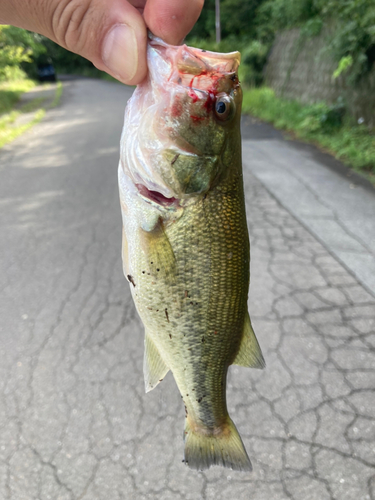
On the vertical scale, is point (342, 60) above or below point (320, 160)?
above

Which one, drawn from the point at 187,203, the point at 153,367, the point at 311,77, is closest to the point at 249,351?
the point at 153,367

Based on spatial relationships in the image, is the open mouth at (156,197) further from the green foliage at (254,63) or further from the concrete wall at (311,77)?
the green foliage at (254,63)

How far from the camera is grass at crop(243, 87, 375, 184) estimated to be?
6629 mm

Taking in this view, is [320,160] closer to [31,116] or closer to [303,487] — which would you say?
[303,487]

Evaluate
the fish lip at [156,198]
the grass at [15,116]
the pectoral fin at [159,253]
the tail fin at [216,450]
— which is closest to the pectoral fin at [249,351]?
the tail fin at [216,450]

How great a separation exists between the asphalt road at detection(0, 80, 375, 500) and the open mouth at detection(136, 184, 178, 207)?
6.27 feet

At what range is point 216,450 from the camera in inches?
59.6

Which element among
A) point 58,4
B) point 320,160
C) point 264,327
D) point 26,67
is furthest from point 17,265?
point 26,67

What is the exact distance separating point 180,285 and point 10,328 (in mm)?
2702

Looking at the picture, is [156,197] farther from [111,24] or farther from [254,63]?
[254,63]

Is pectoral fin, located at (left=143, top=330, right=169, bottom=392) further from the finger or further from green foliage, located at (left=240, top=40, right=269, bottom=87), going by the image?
green foliage, located at (left=240, top=40, right=269, bottom=87)

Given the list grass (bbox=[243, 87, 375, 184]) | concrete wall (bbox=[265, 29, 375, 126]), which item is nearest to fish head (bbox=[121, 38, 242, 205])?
grass (bbox=[243, 87, 375, 184])

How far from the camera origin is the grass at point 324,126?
6.63 m

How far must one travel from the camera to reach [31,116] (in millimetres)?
12359
